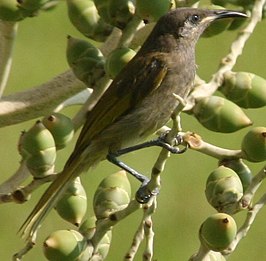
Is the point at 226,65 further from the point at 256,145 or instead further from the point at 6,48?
the point at 6,48

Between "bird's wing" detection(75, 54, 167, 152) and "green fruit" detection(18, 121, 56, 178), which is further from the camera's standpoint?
"bird's wing" detection(75, 54, 167, 152)

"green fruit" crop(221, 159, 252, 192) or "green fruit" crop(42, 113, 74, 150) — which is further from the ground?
"green fruit" crop(42, 113, 74, 150)

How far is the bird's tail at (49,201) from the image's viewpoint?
9.71 feet

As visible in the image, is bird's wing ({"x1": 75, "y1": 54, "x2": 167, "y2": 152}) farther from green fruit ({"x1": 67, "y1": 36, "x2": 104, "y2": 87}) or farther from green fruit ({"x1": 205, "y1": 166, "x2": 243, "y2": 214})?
green fruit ({"x1": 205, "y1": 166, "x2": 243, "y2": 214})

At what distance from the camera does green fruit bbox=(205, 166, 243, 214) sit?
2727 millimetres

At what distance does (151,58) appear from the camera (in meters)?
3.48

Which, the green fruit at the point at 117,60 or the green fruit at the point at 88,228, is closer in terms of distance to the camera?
the green fruit at the point at 88,228

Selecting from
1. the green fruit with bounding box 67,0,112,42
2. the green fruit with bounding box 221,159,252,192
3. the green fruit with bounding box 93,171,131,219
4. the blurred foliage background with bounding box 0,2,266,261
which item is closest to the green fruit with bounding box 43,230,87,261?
the green fruit with bounding box 93,171,131,219

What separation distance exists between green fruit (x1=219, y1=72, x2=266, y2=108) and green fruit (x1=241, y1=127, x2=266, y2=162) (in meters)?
0.15

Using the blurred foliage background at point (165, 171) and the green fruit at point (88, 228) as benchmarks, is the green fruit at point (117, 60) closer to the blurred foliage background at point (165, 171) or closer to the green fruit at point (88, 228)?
the green fruit at point (88, 228)

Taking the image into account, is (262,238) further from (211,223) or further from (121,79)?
(211,223)

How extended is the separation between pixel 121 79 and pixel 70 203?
0.51m

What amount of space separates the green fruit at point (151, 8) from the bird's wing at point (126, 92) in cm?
21

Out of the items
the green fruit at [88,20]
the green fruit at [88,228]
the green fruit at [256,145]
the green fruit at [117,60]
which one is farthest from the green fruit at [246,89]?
the green fruit at [88,228]
